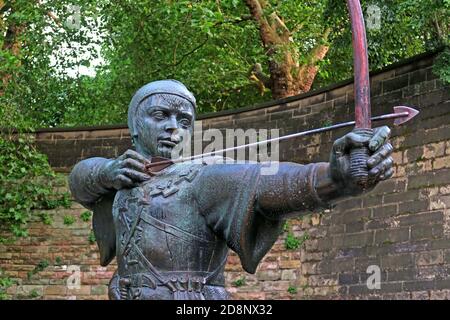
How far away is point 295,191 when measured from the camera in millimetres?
3490

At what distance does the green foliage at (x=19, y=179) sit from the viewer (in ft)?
40.7

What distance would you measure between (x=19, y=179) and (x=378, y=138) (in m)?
10.3

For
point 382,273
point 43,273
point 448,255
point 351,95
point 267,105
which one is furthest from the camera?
point 43,273

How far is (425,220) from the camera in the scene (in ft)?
34.7

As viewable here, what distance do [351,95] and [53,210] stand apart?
490cm

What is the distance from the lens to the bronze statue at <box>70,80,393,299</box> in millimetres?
3600

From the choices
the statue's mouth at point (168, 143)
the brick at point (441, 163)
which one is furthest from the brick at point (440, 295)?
the statue's mouth at point (168, 143)

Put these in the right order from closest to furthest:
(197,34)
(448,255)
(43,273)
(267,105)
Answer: (448,255), (267,105), (43,273), (197,34)

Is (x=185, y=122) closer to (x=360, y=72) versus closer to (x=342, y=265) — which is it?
(x=360, y=72)

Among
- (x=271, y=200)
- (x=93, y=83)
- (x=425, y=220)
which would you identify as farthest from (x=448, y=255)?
(x=93, y=83)

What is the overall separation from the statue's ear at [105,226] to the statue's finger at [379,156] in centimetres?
160

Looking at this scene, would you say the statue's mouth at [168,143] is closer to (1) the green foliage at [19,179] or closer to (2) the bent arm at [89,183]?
(2) the bent arm at [89,183]

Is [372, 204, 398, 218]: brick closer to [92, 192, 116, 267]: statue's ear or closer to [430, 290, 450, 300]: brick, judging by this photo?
[430, 290, 450, 300]: brick
